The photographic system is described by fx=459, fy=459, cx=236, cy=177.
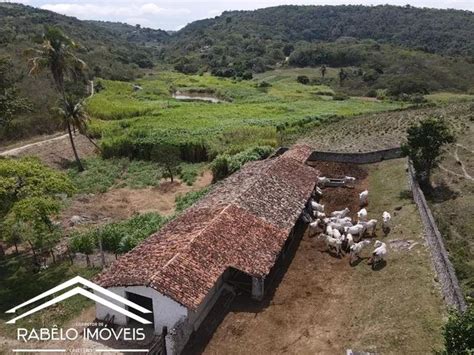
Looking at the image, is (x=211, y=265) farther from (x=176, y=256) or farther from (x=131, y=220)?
(x=131, y=220)

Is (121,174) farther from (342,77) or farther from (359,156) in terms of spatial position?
(342,77)

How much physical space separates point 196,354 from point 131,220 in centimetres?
1321

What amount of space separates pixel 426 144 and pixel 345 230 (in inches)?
412

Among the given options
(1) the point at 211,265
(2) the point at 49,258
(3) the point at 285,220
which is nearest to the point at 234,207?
(3) the point at 285,220

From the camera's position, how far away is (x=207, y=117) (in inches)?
2156

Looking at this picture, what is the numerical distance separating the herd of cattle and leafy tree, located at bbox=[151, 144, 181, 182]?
14.4m

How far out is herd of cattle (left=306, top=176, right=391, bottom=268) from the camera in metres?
21.8

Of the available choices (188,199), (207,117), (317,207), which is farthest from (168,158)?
(207,117)

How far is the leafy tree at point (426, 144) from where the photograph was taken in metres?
29.7

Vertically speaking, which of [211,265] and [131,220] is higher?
[211,265]

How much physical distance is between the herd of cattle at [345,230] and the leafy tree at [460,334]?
8.74 metres

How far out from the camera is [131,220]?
27.9m

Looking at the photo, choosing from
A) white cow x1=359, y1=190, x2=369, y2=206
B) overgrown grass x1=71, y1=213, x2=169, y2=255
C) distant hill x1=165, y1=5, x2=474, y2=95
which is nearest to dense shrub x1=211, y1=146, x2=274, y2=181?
overgrown grass x1=71, y1=213, x2=169, y2=255

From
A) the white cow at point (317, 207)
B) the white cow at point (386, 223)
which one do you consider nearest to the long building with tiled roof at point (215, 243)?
the white cow at point (317, 207)
